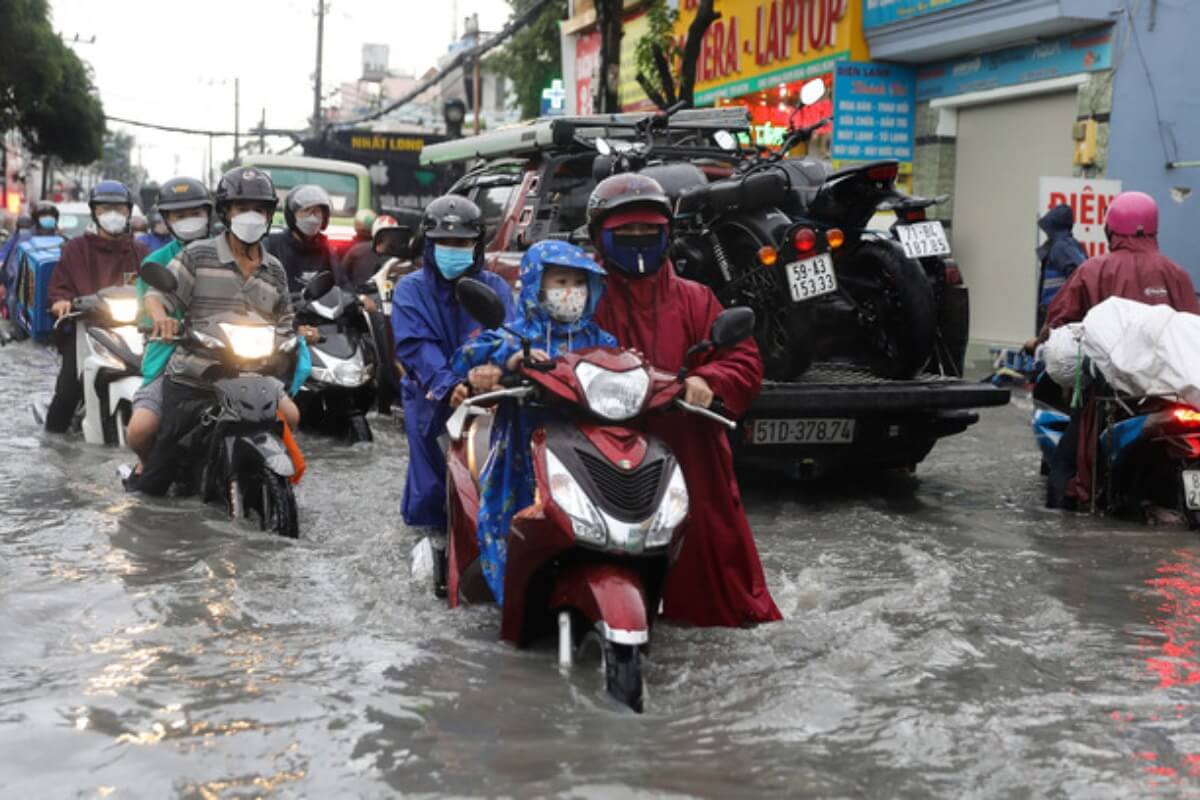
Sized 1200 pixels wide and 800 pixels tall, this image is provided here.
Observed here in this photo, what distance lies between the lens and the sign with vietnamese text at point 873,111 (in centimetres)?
1792

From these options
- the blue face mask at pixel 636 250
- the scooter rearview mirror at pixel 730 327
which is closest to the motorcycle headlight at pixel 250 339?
the blue face mask at pixel 636 250

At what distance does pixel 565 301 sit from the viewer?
16.1 ft

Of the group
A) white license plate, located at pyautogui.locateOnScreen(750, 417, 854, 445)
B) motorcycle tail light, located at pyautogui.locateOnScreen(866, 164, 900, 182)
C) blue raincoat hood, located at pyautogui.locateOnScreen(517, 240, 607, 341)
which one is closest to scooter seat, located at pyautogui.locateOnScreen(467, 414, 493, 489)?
blue raincoat hood, located at pyautogui.locateOnScreen(517, 240, 607, 341)

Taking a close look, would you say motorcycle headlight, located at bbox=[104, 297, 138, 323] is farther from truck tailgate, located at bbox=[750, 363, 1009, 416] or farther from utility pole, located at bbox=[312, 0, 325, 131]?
utility pole, located at bbox=[312, 0, 325, 131]

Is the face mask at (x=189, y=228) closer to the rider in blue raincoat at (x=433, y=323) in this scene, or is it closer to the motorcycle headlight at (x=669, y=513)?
the rider in blue raincoat at (x=433, y=323)

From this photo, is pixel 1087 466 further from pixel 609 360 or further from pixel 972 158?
pixel 972 158

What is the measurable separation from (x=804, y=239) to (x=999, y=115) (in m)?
10.2

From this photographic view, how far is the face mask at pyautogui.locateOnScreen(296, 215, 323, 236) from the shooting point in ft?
35.2

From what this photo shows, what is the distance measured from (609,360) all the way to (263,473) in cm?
291

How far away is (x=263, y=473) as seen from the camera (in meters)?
6.94

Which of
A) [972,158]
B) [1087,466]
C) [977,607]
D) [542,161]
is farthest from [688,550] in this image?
[972,158]

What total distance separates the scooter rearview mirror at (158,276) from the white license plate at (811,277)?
3090mm

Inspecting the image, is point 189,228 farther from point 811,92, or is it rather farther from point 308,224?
point 811,92

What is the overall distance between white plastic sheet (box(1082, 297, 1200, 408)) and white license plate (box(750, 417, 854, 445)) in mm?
1338
